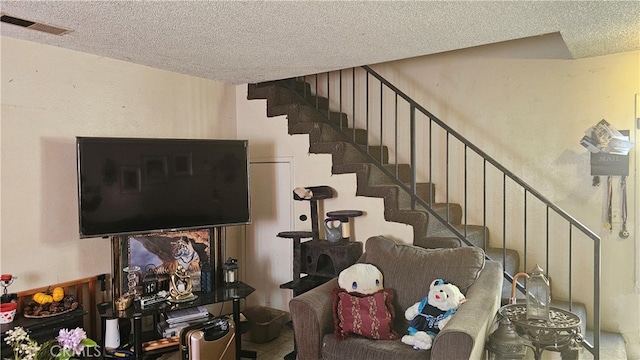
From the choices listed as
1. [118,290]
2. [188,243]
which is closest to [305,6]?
[188,243]

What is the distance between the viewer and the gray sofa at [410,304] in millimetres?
2236

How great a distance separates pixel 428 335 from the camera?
2484 mm

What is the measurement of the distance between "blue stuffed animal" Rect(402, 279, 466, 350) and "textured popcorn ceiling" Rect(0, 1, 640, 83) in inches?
Result: 61.7

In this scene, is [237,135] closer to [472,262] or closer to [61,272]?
[61,272]

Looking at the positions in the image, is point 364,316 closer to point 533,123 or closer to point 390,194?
point 390,194

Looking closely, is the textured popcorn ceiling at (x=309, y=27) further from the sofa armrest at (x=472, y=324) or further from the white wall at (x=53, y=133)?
the sofa armrest at (x=472, y=324)

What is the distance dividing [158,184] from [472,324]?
2.29m

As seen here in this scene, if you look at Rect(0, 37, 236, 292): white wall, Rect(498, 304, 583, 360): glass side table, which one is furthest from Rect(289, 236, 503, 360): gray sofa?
Rect(0, 37, 236, 292): white wall

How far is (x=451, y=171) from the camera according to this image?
401cm

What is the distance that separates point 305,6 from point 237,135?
2.36m

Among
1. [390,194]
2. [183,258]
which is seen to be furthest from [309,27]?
[183,258]

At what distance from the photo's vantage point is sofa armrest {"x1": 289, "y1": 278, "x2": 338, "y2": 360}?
2682 millimetres

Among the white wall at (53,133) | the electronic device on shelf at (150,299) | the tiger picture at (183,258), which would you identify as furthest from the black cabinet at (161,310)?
the white wall at (53,133)

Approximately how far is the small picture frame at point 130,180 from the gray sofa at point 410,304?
4.53ft
